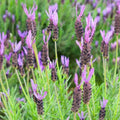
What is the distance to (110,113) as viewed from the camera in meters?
1.19

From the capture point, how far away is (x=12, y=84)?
6.31ft

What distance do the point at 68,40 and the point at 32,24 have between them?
1250 millimetres

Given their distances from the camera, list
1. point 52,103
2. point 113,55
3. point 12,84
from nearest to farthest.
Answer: point 52,103 < point 12,84 < point 113,55

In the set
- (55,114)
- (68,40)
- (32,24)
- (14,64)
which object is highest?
(32,24)

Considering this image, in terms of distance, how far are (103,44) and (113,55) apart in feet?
3.78

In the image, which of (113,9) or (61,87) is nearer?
(61,87)

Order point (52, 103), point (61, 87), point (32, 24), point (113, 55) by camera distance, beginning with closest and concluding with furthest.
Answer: point (32, 24) → point (52, 103) → point (61, 87) → point (113, 55)

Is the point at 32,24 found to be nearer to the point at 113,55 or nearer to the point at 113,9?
the point at 113,55

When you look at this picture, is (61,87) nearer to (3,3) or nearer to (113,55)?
(113,55)

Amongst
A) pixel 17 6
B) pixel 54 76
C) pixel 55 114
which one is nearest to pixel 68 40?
pixel 17 6

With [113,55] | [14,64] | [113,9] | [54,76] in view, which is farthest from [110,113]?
[113,9]

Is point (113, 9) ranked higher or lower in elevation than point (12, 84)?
higher

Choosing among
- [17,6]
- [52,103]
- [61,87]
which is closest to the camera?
[52,103]

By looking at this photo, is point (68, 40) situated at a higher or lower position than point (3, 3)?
lower
